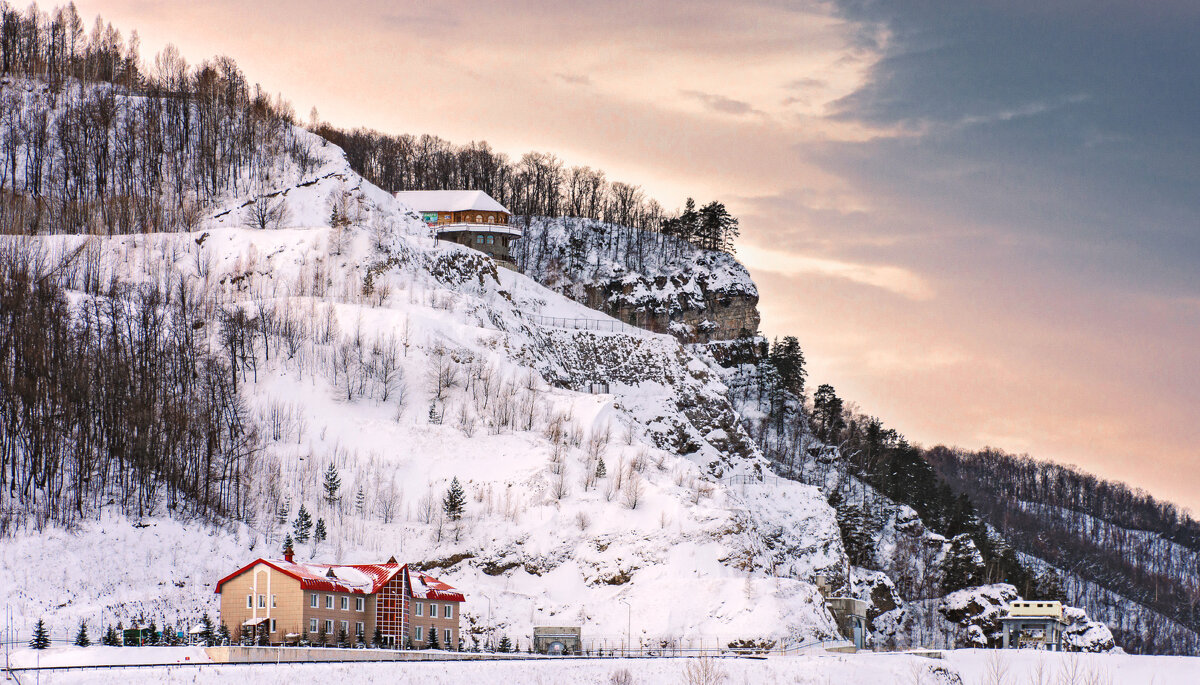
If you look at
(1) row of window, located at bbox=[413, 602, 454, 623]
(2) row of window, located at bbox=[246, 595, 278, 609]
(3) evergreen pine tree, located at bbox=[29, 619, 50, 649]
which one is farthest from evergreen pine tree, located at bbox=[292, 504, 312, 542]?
(3) evergreen pine tree, located at bbox=[29, 619, 50, 649]

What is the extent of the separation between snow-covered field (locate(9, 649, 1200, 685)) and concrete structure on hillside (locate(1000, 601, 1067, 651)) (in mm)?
19646

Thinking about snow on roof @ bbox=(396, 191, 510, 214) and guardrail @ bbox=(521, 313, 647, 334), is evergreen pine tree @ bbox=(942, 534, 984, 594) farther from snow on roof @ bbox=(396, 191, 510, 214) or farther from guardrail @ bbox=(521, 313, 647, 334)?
snow on roof @ bbox=(396, 191, 510, 214)

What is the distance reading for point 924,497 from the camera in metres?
126

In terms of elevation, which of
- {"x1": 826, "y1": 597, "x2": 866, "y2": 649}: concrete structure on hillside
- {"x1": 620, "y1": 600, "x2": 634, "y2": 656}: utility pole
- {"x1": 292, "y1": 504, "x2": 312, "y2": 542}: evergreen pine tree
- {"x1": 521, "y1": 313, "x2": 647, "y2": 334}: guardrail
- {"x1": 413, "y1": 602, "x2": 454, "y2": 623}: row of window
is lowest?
{"x1": 826, "y1": 597, "x2": 866, "y2": 649}: concrete structure on hillside

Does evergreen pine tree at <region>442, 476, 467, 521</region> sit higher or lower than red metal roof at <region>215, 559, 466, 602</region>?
higher

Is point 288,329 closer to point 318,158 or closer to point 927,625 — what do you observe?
point 318,158

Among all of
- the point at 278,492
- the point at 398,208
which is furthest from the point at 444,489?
the point at 398,208

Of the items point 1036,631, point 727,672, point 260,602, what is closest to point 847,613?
point 1036,631

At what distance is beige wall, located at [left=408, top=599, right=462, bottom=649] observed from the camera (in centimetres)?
5675

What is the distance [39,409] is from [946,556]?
80304mm

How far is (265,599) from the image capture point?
5216 cm

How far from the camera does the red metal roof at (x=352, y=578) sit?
171 ft

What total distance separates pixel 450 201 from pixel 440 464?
65252 mm

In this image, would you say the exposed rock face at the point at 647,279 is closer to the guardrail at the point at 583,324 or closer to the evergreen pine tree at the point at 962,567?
the guardrail at the point at 583,324
